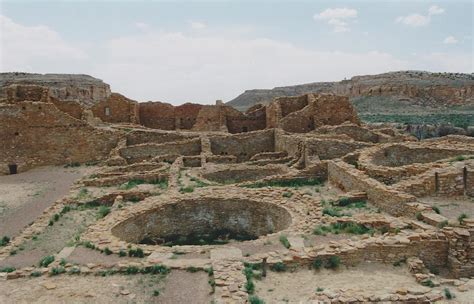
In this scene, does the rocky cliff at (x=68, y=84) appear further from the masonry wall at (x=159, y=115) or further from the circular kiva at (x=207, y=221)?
the circular kiva at (x=207, y=221)

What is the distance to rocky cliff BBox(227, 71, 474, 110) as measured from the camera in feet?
271

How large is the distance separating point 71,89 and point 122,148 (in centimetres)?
5323

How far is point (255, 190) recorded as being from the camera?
539 inches

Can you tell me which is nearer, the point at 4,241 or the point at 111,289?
the point at 111,289

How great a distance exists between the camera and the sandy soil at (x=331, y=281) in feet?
24.6

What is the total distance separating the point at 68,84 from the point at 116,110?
170 ft

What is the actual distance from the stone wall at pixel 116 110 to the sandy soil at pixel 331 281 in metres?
22.8

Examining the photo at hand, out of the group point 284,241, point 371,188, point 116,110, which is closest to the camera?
point 284,241

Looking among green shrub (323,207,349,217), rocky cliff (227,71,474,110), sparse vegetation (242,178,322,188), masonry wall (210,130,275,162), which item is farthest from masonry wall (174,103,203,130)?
rocky cliff (227,71,474,110)

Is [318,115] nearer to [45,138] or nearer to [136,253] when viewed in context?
[45,138]

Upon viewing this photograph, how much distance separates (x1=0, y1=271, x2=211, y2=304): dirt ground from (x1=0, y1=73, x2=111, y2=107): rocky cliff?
195 ft

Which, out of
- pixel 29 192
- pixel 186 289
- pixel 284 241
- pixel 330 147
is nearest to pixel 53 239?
pixel 186 289

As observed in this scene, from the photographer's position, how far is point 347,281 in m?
8.09

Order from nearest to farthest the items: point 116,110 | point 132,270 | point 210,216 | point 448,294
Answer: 1. point 448,294
2. point 132,270
3. point 210,216
4. point 116,110
